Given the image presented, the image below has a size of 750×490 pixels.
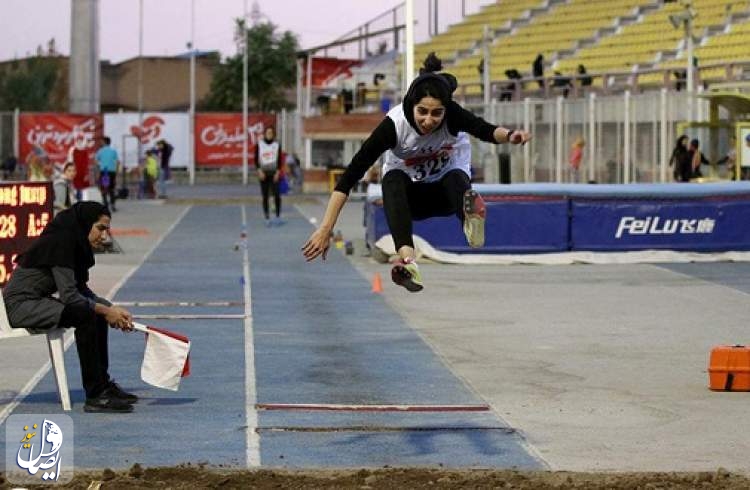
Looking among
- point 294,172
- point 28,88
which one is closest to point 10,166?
point 294,172

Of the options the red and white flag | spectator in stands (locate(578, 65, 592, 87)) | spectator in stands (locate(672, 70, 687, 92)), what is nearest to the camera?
the red and white flag

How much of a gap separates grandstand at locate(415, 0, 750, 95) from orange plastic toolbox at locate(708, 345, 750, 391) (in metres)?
20.6

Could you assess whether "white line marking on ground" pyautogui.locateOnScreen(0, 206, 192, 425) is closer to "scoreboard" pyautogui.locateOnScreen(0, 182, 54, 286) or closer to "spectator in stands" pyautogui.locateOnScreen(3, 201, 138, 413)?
"spectator in stands" pyautogui.locateOnScreen(3, 201, 138, 413)

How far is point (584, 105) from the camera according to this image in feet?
121

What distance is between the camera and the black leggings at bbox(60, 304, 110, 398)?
11484 millimetres

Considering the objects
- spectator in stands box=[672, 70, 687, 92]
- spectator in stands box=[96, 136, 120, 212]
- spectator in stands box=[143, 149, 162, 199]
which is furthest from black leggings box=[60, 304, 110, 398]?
spectator in stands box=[143, 149, 162, 199]

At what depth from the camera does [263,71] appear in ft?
286

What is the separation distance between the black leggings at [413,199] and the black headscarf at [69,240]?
7.19 ft

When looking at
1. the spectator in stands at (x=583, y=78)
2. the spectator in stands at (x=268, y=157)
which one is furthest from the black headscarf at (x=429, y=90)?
the spectator in stands at (x=583, y=78)

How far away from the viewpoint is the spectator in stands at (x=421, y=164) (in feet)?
32.9

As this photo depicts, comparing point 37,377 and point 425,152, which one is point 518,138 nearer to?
point 425,152

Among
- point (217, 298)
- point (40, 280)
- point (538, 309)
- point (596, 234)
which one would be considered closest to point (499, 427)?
point (40, 280)

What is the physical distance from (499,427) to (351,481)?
2.06 meters

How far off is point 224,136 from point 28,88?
103ft
